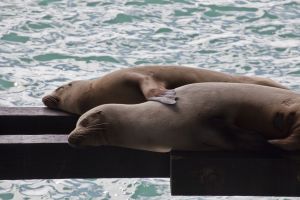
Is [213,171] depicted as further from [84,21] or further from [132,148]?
[84,21]

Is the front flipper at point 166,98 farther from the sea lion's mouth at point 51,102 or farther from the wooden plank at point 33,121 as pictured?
the sea lion's mouth at point 51,102

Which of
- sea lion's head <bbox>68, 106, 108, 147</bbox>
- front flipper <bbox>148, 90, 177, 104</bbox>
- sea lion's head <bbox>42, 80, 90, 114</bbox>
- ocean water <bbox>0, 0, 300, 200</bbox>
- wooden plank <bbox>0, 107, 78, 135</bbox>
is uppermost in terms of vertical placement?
front flipper <bbox>148, 90, 177, 104</bbox>

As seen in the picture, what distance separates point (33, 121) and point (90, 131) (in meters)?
0.49

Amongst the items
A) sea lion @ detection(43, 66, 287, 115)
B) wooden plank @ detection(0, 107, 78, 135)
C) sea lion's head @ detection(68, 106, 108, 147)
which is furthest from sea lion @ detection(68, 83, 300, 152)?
sea lion @ detection(43, 66, 287, 115)

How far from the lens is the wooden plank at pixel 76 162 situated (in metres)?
3.22

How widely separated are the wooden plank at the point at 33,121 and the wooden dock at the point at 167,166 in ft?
1.15

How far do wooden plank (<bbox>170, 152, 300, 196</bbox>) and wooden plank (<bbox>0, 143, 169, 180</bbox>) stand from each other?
0.13m

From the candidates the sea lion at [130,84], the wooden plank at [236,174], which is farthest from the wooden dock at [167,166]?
the sea lion at [130,84]

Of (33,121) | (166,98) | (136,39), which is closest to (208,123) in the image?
(166,98)

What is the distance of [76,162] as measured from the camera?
3240mm

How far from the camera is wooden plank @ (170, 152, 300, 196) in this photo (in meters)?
3.11

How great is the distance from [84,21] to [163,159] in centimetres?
749

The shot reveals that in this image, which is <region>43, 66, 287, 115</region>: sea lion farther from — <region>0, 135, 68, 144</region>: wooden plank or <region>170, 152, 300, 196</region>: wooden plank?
<region>170, 152, 300, 196</region>: wooden plank

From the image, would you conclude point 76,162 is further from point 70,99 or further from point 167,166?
point 70,99
